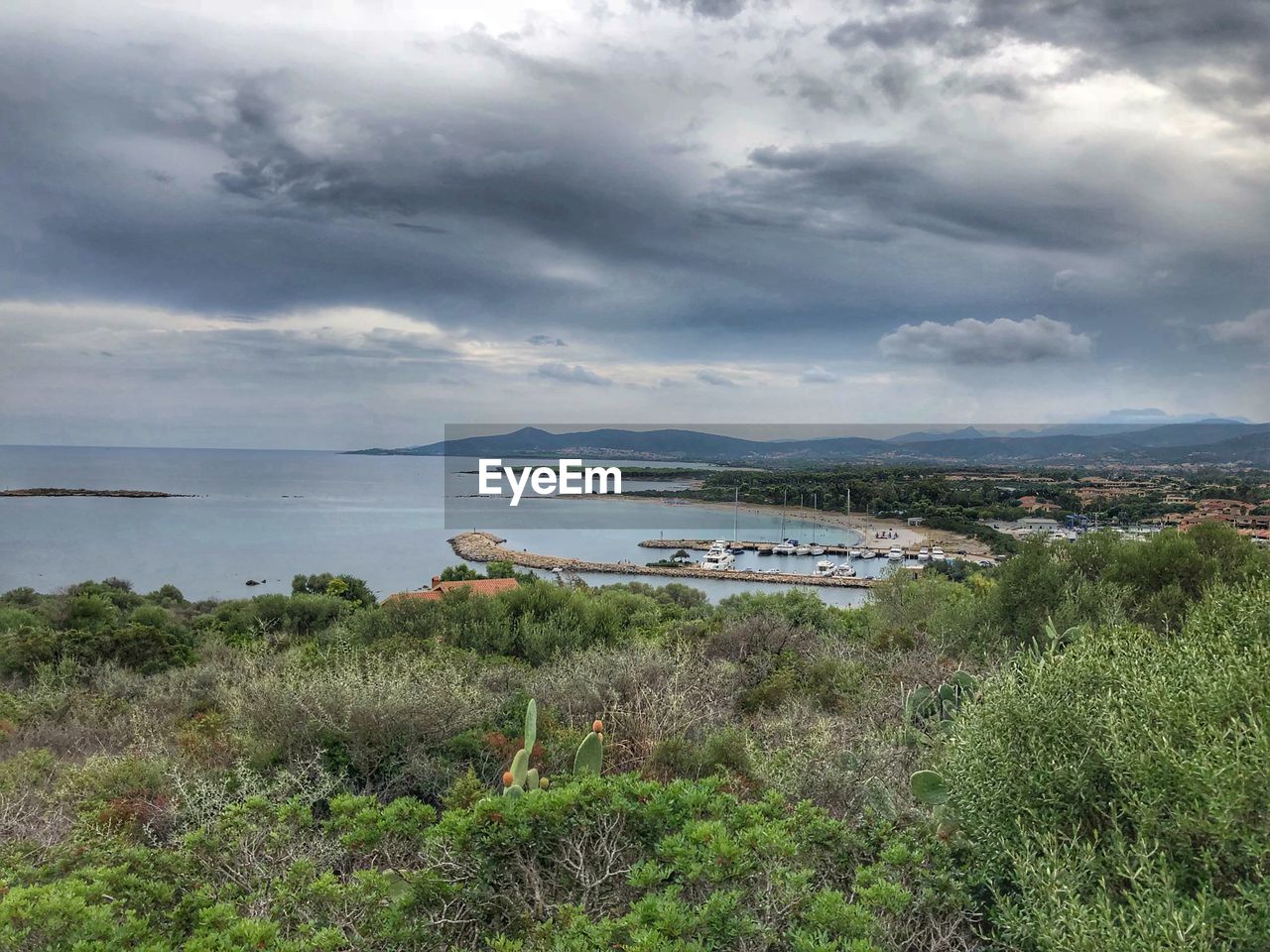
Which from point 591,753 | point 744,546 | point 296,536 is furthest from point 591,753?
point 296,536

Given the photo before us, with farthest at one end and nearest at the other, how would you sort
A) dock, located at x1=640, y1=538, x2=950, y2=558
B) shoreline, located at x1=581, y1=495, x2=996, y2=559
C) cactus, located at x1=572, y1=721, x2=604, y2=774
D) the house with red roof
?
dock, located at x1=640, y1=538, x2=950, y2=558 < shoreline, located at x1=581, y1=495, x2=996, y2=559 < the house with red roof < cactus, located at x1=572, y1=721, x2=604, y2=774

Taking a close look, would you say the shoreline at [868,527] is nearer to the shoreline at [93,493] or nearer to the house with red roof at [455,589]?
the house with red roof at [455,589]

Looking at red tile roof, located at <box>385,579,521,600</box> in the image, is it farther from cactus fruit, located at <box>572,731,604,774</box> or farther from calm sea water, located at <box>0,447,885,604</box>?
calm sea water, located at <box>0,447,885,604</box>

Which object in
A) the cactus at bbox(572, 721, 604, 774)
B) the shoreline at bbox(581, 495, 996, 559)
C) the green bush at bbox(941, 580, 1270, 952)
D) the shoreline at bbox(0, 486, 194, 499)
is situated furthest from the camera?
the shoreline at bbox(0, 486, 194, 499)

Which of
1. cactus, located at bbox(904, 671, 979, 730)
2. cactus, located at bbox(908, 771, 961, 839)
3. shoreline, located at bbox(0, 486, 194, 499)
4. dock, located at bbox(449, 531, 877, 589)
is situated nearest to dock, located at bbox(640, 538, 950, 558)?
dock, located at bbox(449, 531, 877, 589)

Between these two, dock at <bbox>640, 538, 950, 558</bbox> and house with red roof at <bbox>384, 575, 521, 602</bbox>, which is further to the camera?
dock at <bbox>640, 538, 950, 558</bbox>

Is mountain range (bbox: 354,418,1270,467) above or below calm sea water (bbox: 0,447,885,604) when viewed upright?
above

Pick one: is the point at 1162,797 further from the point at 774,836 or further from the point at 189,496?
the point at 189,496

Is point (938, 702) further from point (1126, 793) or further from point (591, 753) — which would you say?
point (1126, 793)
